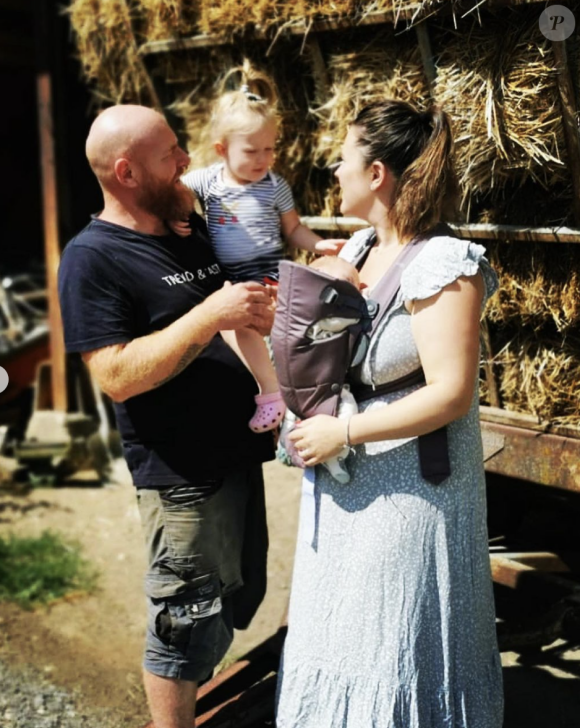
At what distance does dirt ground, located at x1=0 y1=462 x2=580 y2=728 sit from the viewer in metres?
3.32

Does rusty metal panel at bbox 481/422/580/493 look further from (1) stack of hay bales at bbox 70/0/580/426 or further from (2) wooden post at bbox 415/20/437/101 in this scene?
(2) wooden post at bbox 415/20/437/101

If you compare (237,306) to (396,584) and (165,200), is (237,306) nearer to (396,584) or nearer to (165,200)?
(165,200)

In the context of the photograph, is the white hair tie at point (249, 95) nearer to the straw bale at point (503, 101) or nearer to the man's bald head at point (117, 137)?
the man's bald head at point (117, 137)

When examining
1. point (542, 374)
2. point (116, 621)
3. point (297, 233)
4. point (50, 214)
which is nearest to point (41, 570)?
point (116, 621)

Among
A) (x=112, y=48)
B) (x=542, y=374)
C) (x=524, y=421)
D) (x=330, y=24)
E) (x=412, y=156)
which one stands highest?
(x=112, y=48)

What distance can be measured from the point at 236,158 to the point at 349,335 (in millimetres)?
932

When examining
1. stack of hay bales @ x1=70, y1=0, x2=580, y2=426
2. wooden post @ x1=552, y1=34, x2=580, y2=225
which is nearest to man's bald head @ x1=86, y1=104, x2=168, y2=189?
stack of hay bales @ x1=70, y1=0, x2=580, y2=426

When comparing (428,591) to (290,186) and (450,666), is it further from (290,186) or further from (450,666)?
(290,186)

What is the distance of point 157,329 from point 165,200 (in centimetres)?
35

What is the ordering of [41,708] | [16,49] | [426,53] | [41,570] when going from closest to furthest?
1. [426,53]
2. [41,708]
3. [41,570]
4. [16,49]

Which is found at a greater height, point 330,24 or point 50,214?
point 330,24

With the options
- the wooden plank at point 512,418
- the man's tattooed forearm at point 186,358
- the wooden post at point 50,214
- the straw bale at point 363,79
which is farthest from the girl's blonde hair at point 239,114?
the wooden post at point 50,214

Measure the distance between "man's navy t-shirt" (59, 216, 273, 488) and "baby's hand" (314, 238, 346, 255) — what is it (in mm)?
A: 326

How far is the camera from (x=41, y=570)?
4684 millimetres
